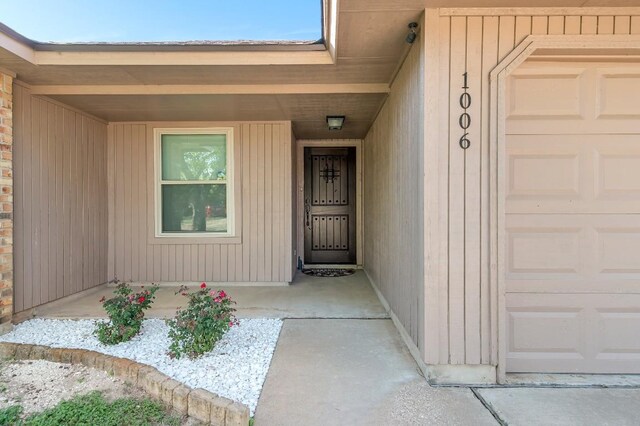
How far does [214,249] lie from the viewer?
4.76 metres

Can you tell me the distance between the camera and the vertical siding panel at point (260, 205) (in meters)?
4.75

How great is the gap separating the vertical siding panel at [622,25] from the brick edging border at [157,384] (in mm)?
3120

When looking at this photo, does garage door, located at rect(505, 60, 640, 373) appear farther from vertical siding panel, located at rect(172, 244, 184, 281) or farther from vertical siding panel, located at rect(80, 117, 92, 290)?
vertical siding panel, located at rect(80, 117, 92, 290)

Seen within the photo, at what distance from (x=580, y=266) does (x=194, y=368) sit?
2665mm

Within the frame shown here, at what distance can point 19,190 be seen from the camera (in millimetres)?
3301

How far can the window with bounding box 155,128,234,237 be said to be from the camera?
4.77 metres

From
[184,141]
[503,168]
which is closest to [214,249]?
[184,141]

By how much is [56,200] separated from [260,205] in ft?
7.50

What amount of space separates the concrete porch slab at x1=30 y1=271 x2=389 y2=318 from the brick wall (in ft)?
1.54

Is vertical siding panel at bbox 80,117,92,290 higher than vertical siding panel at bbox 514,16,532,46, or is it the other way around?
vertical siding panel at bbox 514,16,532,46

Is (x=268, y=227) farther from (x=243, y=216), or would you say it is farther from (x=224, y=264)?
(x=224, y=264)

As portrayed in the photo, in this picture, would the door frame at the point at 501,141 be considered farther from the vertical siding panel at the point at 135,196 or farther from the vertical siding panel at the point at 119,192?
the vertical siding panel at the point at 119,192

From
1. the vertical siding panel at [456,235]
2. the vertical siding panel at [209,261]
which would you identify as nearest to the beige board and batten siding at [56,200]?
the vertical siding panel at [209,261]

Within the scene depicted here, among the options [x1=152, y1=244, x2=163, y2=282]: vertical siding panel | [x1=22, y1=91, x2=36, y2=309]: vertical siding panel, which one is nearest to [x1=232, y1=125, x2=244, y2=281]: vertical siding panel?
[x1=152, y1=244, x2=163, y2=282]: vertical siding panel
